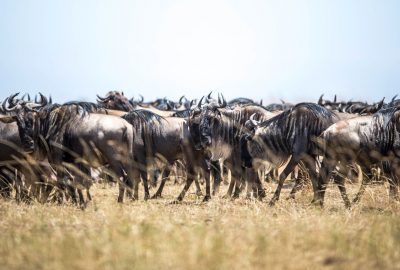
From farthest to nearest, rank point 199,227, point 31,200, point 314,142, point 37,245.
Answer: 1. point 314,142
2. point 31,200
3. point 199,227
4. point 37,245

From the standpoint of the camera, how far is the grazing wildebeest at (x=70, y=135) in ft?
25.5

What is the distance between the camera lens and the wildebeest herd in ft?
24.9

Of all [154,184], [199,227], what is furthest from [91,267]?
[154,184]

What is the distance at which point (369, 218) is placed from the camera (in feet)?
18.4

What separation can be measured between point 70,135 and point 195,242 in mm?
4361

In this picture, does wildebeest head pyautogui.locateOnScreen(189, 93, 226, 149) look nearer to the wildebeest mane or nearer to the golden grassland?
the wildebeest mane

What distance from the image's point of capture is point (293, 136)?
8695 millimetres

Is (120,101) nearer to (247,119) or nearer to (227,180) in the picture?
(227,180)

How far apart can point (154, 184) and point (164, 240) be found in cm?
935

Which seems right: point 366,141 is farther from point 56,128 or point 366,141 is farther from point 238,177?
point 56,128

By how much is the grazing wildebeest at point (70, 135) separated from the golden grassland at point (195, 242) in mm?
1961

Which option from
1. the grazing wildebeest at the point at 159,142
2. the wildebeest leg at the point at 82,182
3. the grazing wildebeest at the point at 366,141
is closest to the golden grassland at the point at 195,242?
the wildebeest leg at the point at 82,182

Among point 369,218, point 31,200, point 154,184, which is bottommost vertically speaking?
point 154,184

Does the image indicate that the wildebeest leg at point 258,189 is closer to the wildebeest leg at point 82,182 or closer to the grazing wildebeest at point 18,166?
the wildebeest leg at point 82,182
